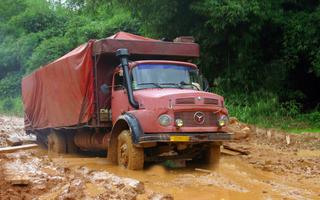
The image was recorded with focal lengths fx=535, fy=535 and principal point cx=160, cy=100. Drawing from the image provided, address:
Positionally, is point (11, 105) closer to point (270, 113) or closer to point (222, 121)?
point (270, 113)

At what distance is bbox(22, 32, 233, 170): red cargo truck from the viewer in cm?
1002

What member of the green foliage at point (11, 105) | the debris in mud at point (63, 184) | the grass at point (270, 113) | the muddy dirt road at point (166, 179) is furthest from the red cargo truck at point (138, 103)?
the green foliage at point (11, 105)

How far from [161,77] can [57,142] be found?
5.02m

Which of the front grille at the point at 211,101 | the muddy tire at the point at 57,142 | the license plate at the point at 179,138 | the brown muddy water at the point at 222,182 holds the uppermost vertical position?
the front grille at the point at 211,101

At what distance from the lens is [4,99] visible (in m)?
40.9

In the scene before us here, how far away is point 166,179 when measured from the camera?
31.2 feet

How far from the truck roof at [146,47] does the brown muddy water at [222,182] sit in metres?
2.50

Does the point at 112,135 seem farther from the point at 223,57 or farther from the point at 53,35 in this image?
the point at 53,35

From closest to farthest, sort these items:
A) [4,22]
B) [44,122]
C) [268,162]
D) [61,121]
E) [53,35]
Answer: [268,162]
[61,121]
[44,122]
[53,35]
[4,22]

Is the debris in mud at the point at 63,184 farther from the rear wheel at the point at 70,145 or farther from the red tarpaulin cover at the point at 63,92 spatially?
the rear wheel at the point at 70,145

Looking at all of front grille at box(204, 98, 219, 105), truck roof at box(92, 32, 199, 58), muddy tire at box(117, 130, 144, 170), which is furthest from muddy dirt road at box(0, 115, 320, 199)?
truck roof at box(92, 32, 199, 58)

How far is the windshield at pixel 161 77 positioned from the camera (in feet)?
36.0

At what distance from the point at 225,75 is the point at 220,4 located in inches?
141

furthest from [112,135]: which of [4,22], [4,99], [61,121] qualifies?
[4,22]
